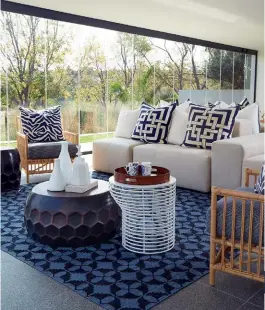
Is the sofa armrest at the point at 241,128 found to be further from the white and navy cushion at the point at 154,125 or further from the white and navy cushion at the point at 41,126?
the white and navy cushion at the point at 41,126

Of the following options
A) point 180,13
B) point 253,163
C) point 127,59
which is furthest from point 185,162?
point 127,59

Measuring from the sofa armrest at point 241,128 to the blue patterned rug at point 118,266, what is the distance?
1.63 meters

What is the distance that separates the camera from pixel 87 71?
7.59 meters

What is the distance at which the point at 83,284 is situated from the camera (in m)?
2.27

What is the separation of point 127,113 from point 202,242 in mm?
2939

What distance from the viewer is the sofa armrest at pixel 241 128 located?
4602 mm

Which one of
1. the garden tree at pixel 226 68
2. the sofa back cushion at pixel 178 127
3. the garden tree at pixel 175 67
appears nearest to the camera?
the sofa back cushion at pixel 178 127

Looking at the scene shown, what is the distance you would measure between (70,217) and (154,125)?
2.54 meters

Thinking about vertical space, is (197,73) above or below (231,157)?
above

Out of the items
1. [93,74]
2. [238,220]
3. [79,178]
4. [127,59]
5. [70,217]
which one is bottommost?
[70,217]

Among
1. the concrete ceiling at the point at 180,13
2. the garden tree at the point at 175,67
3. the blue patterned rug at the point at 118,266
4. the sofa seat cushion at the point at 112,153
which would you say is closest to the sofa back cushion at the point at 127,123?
the sofa seat cushion at the point at 112,153

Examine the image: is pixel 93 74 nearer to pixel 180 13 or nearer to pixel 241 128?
pixel 180 13

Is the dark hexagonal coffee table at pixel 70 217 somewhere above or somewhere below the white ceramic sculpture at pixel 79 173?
below

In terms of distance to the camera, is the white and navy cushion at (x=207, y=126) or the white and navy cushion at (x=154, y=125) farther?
the white and navy cushion at (x=154, y=125)
